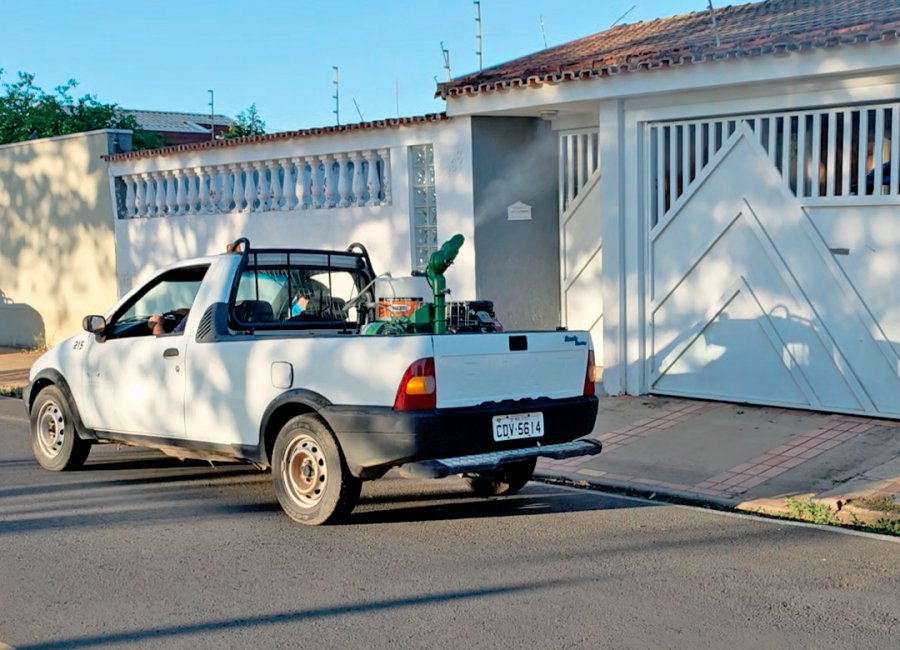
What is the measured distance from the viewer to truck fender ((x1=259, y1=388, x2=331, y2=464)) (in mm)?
6809

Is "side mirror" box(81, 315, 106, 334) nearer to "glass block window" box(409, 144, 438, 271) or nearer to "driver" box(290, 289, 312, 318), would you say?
"driver" box(290, 289, 312, 318)

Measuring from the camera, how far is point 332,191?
13.8 meters

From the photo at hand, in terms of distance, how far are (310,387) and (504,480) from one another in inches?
70.4

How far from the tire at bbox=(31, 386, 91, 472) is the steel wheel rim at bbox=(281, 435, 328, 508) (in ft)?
8.52

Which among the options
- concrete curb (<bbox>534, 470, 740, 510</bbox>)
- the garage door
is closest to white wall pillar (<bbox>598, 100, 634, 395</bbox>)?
the garage door

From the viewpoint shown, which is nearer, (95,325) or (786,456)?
(95,325)

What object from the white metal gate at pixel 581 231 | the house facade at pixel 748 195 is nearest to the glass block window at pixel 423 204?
the house facade at pixel 748 195

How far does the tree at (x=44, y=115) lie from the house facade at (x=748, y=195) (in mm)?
15210

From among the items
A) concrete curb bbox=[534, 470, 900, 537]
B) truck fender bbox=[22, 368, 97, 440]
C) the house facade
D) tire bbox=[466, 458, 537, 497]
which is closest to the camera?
concrete curb bbox=[534, 470, 900, 537]

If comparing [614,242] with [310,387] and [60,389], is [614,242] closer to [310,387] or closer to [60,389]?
Result: [310,387]

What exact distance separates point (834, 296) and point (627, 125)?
2.80 m

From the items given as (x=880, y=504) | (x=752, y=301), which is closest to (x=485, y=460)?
(x=880, y=504)

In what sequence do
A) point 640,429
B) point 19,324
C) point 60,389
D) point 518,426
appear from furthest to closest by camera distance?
point 19,324, point 640,429, point 60,389, point 518,426

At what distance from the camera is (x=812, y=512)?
713 cm
